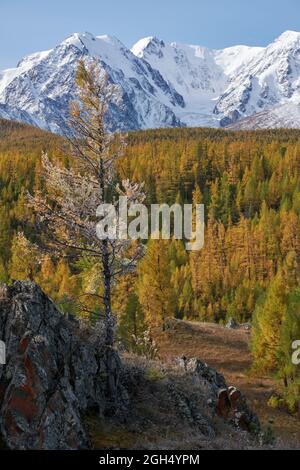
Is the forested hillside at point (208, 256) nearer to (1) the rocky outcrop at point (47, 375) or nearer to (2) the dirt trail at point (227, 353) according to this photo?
(2) the dirt trail at point (227, 353)

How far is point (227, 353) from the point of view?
157ft

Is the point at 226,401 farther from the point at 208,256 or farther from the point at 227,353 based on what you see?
the point at 208,256

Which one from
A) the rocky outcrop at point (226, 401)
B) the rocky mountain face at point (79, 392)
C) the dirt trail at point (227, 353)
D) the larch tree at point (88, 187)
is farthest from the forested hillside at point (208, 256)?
the rocky outcrop at point (226, 401)

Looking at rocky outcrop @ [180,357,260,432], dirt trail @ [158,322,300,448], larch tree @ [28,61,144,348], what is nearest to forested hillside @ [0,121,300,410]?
larch tree @ [28,61,144,348]

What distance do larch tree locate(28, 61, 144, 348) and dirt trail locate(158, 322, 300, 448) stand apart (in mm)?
23083

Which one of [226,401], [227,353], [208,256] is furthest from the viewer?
[208,256]

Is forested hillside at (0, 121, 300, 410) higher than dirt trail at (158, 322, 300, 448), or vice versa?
forested hillside at (0, 121, 300, 410)

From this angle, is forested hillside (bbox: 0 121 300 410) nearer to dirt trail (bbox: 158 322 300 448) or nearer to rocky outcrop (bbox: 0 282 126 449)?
dirt trail (bbox: 158 322 300 448)

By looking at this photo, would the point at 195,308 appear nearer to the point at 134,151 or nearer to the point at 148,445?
the point at 148,445

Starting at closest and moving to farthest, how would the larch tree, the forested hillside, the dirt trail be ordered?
the larch tree → the forested hillside → the dirt trail

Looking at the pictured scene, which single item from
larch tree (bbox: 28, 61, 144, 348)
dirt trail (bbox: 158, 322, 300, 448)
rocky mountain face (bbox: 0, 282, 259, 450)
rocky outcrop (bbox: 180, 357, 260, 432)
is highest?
larch tree (bbox: 28, 61, 144, 348)

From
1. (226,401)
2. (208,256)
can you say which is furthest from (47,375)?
(208,256)

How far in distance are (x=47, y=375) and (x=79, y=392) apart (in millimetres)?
1725

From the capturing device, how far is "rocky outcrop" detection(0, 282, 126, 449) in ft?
34.9
